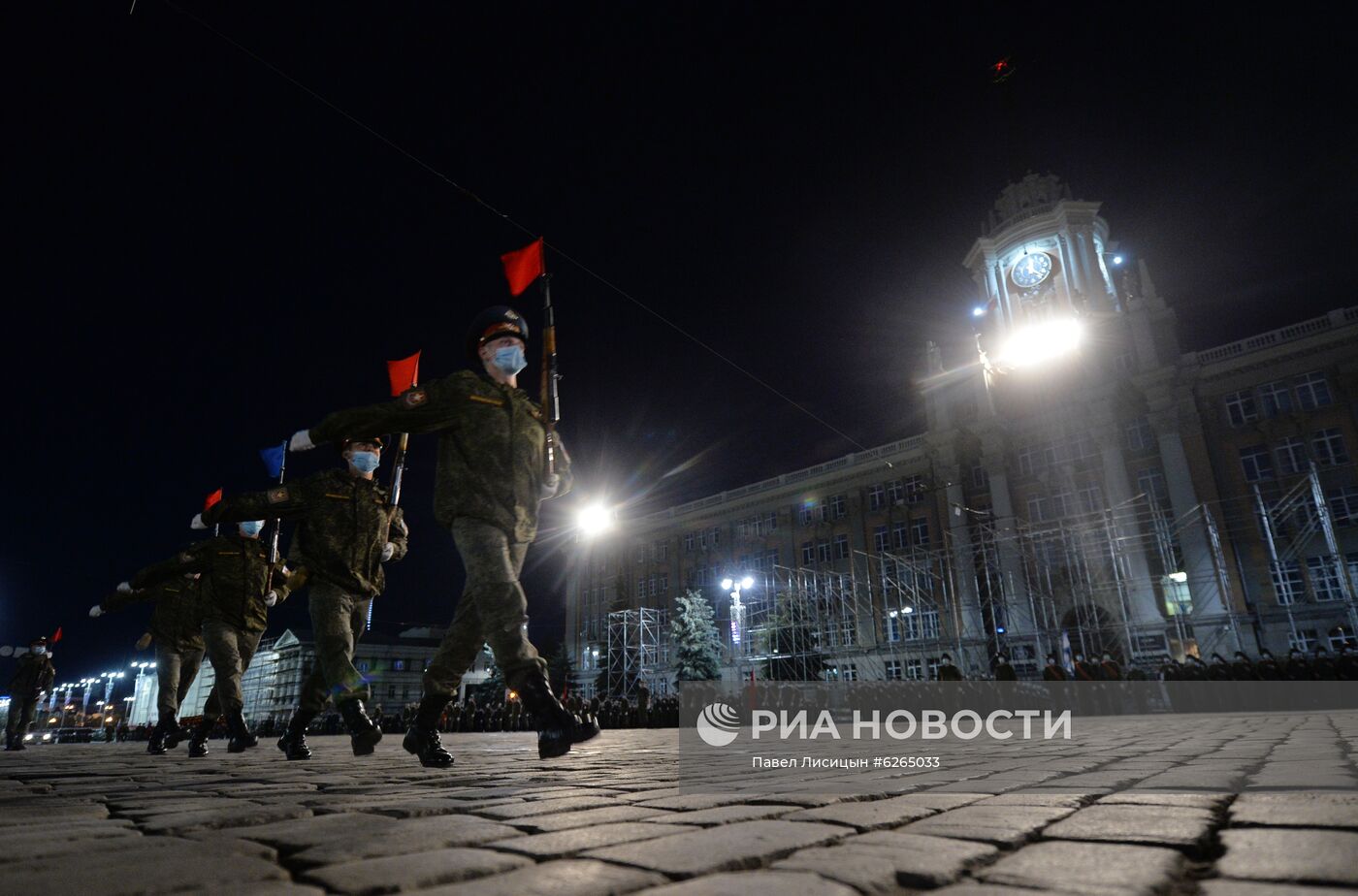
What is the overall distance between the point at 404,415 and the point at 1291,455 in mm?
37524

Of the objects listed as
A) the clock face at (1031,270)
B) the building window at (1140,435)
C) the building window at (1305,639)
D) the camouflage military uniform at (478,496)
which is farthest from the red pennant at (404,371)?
the clock face at (1031,270)

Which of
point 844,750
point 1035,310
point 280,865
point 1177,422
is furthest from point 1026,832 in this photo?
point 1035,310

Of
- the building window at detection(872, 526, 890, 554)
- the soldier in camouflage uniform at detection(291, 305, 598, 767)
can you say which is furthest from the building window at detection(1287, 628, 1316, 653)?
the soldier in camouflage uniform at detection(291, 305, 598, 767)

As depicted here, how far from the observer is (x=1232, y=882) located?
1213 millimetres

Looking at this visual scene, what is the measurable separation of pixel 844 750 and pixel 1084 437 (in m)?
35.1

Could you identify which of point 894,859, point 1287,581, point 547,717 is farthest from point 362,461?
point 1287,581

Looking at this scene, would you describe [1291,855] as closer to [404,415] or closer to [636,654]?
[404,415]

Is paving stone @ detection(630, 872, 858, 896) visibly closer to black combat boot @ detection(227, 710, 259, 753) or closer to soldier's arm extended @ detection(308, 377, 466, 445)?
soldier's arm extended @ detection(308, 377, 466, 445)

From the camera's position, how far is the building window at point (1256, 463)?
30.7 metres

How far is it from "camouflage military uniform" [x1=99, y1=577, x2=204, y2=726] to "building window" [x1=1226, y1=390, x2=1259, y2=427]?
38.2 m

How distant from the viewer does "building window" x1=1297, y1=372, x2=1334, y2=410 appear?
1194 inches

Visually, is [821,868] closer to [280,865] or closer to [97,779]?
[280,865]

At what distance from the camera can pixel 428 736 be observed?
4449 mm

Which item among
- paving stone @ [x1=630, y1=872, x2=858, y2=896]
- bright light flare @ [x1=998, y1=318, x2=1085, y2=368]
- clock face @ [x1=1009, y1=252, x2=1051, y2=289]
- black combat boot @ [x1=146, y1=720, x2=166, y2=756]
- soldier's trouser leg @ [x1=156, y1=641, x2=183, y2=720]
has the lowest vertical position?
black combat boot @ [x1=146, y1=720, x2=166, y2=756]
